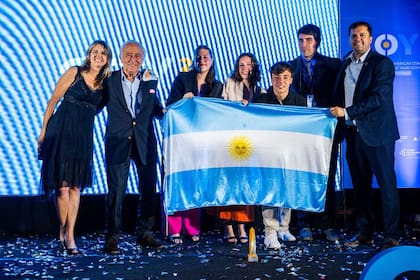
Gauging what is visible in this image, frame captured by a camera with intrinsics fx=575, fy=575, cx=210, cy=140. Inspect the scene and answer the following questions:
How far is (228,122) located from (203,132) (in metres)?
0.20

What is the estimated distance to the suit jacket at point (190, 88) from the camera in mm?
4531

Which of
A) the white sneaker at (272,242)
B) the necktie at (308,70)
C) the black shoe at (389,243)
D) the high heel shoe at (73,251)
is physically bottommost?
the black shoe at (389,243)

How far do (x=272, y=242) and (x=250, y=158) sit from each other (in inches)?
24.9

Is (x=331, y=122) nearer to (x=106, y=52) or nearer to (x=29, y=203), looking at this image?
(x=106, y=52)

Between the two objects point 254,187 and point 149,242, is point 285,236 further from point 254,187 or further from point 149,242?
point 149,242

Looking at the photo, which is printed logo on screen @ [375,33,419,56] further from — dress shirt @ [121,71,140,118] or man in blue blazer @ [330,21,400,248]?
dress shirt @ [121,71,140,118]

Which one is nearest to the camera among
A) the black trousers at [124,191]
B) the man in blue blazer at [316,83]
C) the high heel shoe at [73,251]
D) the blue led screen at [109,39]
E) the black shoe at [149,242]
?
the high heel shoe at [73,251]

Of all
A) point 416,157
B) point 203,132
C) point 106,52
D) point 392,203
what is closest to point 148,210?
point 203,132

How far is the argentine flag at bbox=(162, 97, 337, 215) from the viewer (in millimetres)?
4238

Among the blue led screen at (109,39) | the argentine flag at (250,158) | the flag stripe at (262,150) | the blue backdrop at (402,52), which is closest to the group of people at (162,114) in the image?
the argentine flag at (250,158)

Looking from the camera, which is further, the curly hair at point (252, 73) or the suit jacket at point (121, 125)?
the curly hair at point (252, 73)

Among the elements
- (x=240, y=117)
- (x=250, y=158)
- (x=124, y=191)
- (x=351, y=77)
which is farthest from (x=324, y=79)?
(x=124, y=191)

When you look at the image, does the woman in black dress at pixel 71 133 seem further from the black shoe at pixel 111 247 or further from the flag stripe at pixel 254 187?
the flag stripe at pixel 254 187

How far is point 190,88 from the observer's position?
4.53 metres
